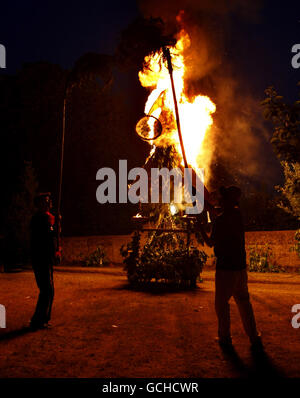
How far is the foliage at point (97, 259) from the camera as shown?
49.6ft

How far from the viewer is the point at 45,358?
448cm

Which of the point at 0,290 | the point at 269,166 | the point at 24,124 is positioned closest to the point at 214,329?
the point at 0,290

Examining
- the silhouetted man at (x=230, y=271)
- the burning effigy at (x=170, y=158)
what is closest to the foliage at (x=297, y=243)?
the burning effigy at (x=170, y=158)

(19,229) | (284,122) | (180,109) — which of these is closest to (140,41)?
(180,109)

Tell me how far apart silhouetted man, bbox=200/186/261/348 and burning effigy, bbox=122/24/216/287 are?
3529 mm

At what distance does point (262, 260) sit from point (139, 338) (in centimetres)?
913

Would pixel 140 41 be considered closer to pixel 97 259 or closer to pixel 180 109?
pixel 180 109

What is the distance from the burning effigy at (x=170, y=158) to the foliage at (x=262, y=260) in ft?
15.5

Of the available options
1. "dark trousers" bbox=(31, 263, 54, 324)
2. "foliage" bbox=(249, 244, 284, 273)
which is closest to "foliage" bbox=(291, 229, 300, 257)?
"foliage" bbox=(249, 244, 284, 273)

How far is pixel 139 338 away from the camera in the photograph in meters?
5.19

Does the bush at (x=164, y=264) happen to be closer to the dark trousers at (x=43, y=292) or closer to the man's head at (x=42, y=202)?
the dark trousers at (x=43, y=292)

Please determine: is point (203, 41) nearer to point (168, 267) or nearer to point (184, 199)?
point (184, 199)
